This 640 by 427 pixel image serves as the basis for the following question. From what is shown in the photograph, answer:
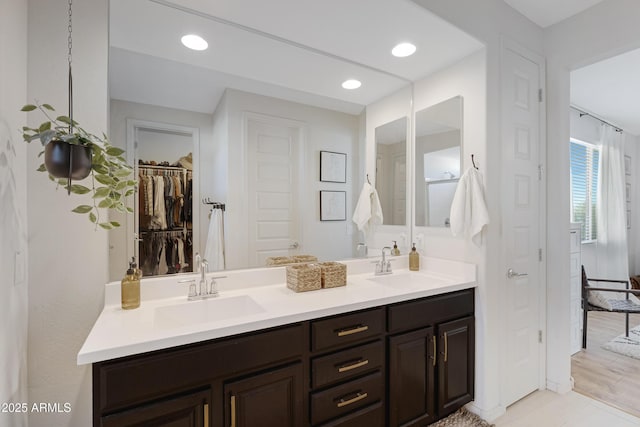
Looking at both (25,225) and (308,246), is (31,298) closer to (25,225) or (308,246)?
(25,225)

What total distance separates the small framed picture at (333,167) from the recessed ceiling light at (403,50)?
77cm

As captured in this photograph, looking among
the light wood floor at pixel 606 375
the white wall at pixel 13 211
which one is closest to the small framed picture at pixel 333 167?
the white wall at pixel 13 211

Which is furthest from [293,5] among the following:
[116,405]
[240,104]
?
[116,405]

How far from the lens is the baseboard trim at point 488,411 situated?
1.95 metres

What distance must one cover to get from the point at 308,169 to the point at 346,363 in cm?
120

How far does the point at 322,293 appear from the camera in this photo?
5.44 ft

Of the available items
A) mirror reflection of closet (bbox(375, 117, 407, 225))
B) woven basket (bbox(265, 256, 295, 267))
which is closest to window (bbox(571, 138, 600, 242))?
mirror reflection of closet (bbox(375, 117, 407, 225))

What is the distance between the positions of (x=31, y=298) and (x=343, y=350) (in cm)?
133

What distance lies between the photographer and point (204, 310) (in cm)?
148

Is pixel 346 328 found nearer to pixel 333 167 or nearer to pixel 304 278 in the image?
pixel 304 278

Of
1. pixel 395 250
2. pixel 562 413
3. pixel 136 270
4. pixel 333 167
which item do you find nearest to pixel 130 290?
pixel 136 270

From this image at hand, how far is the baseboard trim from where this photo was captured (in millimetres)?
1954

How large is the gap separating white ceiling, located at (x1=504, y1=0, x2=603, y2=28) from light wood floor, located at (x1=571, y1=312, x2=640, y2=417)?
280 cm

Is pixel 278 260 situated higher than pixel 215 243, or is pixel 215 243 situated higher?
pixel 215 243
